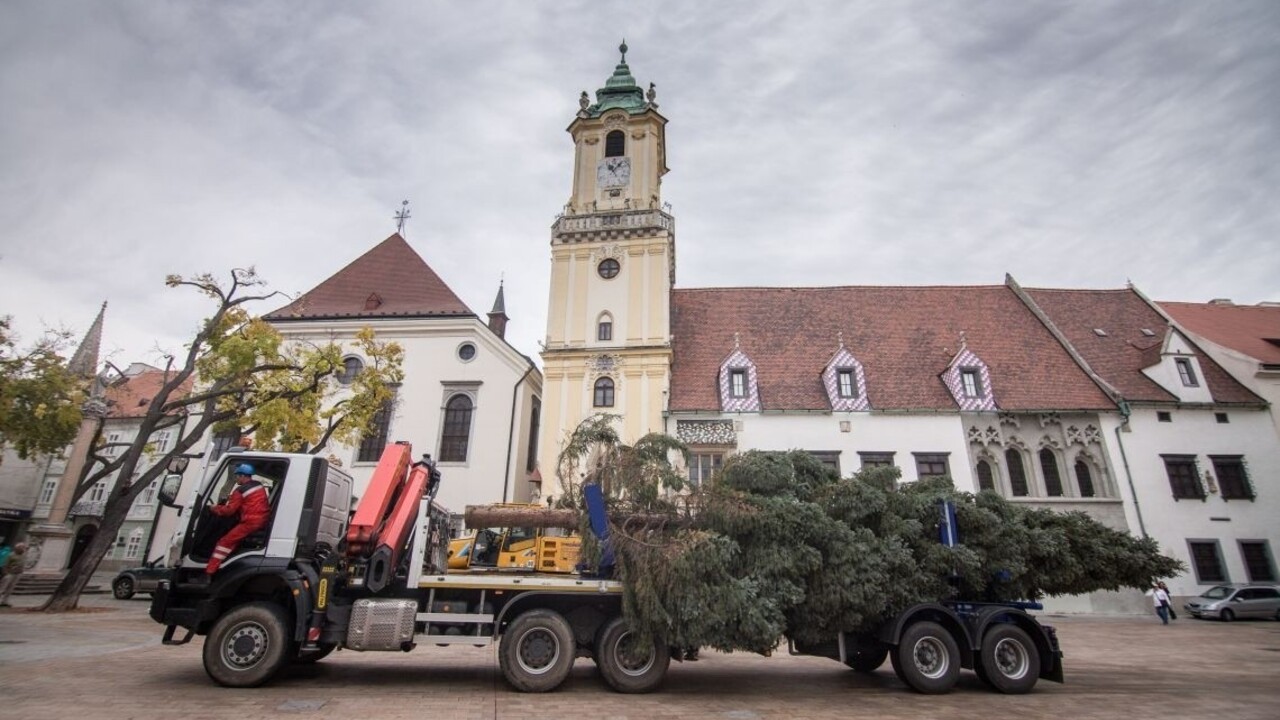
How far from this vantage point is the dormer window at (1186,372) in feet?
79.8

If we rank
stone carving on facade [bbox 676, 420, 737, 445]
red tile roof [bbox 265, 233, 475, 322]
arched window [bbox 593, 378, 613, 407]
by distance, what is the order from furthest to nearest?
red tile roof [bbox 265, 233, 475, 322]
arched window [bbox 593, 378, 613, 407]
stone carving on facade [bbox 676, 420, 737, 445]

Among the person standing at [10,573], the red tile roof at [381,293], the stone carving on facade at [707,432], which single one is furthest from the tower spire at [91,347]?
the stone carving on facade at [707,432]

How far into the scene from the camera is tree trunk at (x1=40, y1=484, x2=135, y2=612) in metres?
16.1

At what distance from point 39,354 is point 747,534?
17.8 metres

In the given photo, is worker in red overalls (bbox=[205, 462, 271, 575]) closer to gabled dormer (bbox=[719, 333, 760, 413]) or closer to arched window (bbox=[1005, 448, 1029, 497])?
gabled dormer (bbox=[719, 333, 760, 413])

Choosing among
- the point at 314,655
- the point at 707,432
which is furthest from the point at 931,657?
the point at 707,432

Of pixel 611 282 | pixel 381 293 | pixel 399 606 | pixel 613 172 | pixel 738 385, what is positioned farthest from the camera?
pixel 613 172

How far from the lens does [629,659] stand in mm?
8617

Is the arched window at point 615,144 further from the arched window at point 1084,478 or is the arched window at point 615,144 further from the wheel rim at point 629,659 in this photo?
the wheel rim at point 629,659

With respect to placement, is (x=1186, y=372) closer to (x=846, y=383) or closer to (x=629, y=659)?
(x=846, y=383)

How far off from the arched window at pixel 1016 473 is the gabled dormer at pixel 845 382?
226 inches

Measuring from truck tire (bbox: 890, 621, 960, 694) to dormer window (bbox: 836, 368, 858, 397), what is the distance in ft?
52.0

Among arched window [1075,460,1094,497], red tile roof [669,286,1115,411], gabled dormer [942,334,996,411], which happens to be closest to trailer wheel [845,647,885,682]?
red tile roof [669,286,1115,411]

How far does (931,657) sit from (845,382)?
1647 cm
